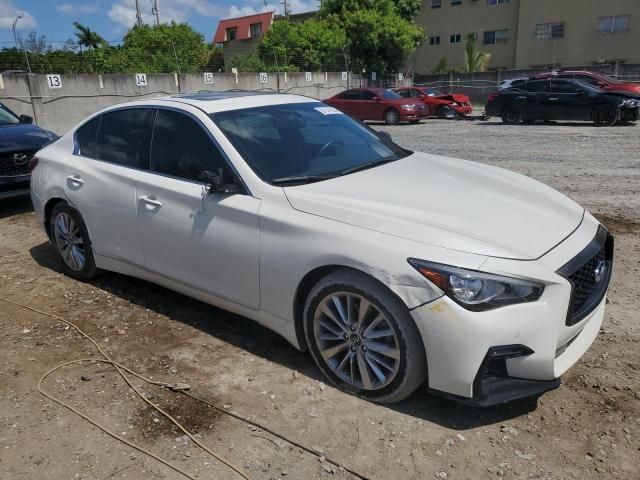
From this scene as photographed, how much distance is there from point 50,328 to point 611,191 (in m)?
7.21

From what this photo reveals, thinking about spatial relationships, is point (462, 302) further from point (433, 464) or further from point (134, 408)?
point (134, 408)

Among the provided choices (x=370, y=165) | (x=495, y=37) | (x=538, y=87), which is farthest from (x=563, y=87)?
(x=495, y=37)

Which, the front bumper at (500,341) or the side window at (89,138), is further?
the side window at (89,138)

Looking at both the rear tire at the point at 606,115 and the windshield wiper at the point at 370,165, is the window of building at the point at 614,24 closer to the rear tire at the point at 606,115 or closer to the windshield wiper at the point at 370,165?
the rear tire at the point at 606,115

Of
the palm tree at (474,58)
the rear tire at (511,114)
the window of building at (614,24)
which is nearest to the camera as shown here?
the rear tire at (511,114)

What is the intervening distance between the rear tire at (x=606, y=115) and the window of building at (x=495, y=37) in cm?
2564

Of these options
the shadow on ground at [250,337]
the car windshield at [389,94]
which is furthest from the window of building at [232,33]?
the shadow on ground at [250,337]

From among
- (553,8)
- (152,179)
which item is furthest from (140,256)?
(553,8)

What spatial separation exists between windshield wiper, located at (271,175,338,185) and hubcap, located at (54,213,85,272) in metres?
2.26

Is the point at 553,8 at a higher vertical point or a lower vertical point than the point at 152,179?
higher

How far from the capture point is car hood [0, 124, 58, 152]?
730cm

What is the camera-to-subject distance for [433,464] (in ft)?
8.66

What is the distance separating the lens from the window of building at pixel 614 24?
3391cm

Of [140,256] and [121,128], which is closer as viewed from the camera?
[140,256]
